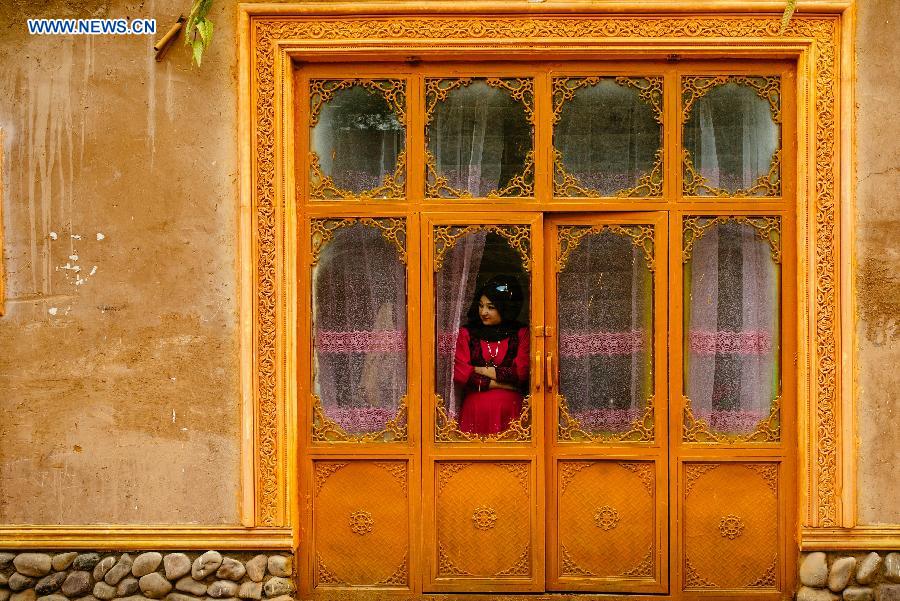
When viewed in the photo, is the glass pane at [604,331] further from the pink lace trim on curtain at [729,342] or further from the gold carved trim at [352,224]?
the gold carved trim at [352,224]

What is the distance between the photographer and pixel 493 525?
535 centimetres

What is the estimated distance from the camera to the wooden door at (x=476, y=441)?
5305mm

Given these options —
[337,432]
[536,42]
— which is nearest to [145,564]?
[337,432]

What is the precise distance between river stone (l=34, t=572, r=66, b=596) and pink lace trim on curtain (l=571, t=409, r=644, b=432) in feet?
9.46

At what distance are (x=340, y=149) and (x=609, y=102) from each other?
4.88ft

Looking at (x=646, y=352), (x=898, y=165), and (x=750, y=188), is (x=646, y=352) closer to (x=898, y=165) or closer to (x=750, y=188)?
(x=750, y=188)

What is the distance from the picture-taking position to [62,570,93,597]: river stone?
518cm

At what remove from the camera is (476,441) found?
535 cm

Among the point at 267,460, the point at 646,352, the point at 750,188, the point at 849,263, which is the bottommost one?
the point at 267,460

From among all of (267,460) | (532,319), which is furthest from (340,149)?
(267,460)

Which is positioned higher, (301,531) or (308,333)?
(308,333)

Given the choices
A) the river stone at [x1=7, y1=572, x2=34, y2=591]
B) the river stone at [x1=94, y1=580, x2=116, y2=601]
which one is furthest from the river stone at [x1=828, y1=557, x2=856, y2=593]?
the river stone at [x1=7, y1=572, x2=34, y2=591]

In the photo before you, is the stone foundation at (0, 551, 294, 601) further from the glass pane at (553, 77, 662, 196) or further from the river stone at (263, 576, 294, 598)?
the glass pane at (553, 77, 662, 196)

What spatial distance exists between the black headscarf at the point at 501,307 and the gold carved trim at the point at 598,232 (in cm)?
28
